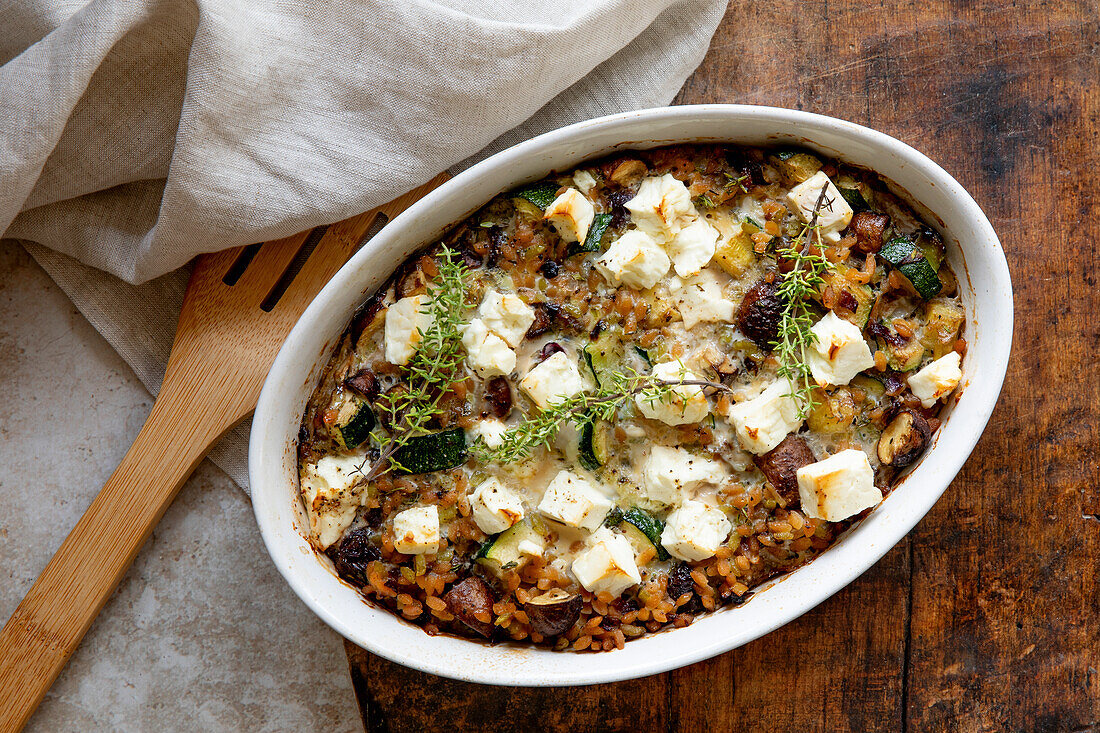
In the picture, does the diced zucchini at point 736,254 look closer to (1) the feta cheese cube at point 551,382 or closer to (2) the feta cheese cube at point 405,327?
(1) the feta cheese cube at point 551,382

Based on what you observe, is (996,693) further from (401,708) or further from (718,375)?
(401,708)

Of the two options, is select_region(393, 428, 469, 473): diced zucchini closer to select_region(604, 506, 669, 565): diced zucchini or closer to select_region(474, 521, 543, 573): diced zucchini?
select_region(474, 521, 543, 573): diced zucchini

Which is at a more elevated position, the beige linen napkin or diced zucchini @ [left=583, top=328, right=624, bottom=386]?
the beige linen napkin

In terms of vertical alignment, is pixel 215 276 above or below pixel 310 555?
above

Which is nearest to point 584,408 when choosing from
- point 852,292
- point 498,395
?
point 498,395

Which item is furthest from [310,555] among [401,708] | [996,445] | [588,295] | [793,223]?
[996,445]

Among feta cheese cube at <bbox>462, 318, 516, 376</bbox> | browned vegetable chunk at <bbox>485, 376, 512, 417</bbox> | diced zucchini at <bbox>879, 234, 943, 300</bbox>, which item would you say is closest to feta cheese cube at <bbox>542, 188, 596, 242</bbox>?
feta cheese cube at <bbox>462, 318, 516, 376</bbox>

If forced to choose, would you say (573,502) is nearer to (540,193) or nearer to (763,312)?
(763,312)
